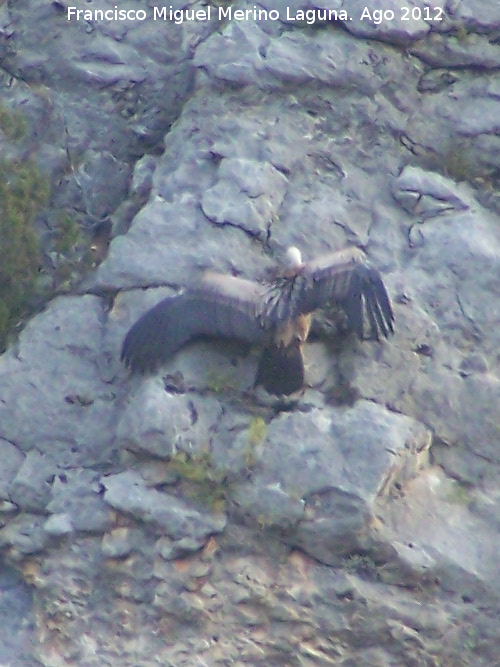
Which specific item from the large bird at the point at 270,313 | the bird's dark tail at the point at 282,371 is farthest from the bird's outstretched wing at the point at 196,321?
the bird's dark tail at the point at 282,371

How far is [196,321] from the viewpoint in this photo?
6160mm

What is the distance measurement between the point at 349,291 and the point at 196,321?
948mm

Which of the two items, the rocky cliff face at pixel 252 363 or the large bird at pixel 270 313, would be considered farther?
→ the large bird at pixel 270 313

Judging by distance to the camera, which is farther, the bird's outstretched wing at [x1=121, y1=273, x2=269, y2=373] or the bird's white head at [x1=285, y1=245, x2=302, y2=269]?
the bird's white head at [x1=285, y1=245, x2=302, y2=269]

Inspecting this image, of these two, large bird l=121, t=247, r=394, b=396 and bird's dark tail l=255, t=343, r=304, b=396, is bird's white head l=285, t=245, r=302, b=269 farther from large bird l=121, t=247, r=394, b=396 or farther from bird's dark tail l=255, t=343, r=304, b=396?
bird's dark tail l=255, t=343, r=304, b=396

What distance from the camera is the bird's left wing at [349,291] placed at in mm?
6160

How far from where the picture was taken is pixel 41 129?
756cm

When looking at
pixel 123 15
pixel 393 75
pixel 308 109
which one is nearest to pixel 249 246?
pixel 308 109

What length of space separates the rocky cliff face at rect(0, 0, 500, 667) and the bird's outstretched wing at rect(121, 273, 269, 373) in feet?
0.48

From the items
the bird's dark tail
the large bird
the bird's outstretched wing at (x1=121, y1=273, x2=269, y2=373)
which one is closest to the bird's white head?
the large bird

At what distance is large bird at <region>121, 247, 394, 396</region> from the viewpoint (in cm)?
615

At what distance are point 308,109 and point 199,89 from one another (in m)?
0.78

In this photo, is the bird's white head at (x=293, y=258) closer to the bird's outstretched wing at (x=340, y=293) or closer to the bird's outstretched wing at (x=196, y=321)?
the bird's outstretched wing at (x=340, y=293)

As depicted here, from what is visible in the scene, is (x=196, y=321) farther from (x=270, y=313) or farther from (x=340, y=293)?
(x=340, y=293)
